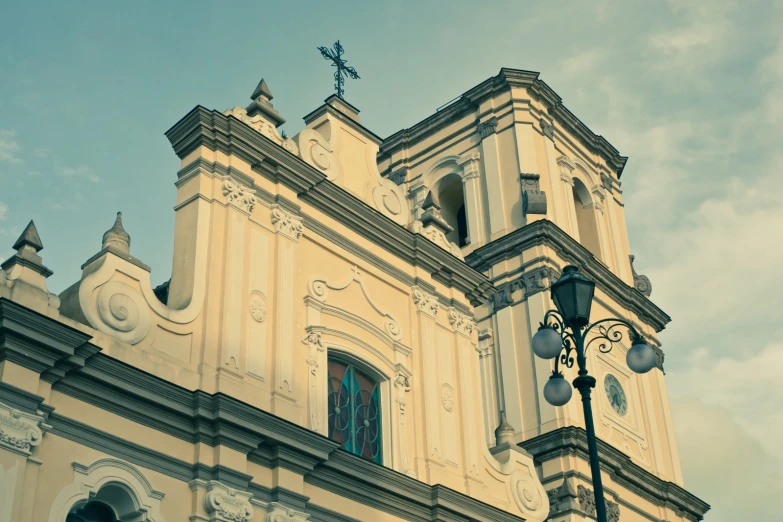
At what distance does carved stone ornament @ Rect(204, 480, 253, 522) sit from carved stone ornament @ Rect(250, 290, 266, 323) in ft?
9.38

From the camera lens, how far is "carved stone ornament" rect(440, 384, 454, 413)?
61.9ft

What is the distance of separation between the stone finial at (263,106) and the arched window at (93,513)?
733cm

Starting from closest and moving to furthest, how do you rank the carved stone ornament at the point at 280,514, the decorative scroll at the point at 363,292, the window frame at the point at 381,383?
the carved stone ornament at the point at 280,514 → the window frame at the point at 381,383 → the decorative scroll at the point at 363,292

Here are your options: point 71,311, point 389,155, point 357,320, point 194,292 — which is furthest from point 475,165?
point 71,311

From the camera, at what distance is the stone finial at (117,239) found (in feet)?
48.3

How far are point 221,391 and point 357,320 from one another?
381 centimetres

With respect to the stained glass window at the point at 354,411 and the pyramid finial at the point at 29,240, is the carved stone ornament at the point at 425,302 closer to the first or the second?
the stained glass window at the point at 354,411

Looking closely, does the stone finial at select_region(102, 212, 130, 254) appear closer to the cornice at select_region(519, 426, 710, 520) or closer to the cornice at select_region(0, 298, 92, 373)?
the cornice at select_region(0, 298, 92, 373)

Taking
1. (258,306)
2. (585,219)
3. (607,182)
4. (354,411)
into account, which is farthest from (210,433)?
(607,182)

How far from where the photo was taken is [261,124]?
18.0 metres

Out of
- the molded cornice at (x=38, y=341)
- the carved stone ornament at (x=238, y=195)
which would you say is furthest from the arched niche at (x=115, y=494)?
the carved stone ornament at (x=238, y=195)

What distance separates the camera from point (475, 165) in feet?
Result: 93.7

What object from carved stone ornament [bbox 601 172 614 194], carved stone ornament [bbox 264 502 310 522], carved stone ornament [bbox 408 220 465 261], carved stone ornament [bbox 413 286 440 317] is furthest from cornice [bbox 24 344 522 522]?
carved stone ornament [bbox 601 172 614 194]

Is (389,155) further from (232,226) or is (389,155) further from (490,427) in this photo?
(232,226)
